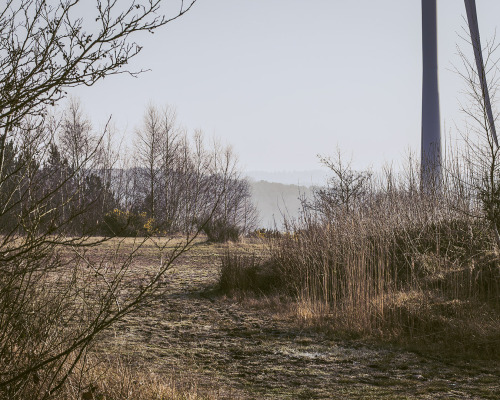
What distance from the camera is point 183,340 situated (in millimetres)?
5953

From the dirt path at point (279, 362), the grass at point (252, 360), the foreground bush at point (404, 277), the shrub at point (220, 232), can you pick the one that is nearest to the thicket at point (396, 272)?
the foreground bush at point (404, 277)

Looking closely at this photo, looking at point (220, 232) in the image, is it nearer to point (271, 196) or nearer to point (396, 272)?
point (396, 272)

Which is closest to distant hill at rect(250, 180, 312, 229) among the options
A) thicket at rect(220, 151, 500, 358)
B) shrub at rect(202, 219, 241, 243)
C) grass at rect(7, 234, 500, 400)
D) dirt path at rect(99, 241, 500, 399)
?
shrub at rect(202, 219, 241, 243)

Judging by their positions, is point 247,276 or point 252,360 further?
point 247,276

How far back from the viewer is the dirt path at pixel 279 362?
4.47 metres

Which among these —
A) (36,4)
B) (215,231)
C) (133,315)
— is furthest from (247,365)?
(215,231)

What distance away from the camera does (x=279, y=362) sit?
5.34m

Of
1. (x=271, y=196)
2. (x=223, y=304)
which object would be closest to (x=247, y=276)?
(x=223, y=304)

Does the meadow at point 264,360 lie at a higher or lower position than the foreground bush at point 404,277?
lower

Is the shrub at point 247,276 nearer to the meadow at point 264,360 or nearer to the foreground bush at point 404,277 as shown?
the foreground bush at point 404,277

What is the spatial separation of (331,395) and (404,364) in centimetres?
136

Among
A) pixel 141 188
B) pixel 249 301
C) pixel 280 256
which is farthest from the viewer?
pixel 141 188

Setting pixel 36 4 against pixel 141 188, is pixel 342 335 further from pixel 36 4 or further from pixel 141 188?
pixel 141 188

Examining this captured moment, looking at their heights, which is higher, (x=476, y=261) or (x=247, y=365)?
(x=476, y=261)
